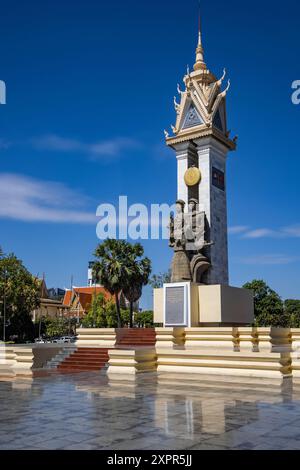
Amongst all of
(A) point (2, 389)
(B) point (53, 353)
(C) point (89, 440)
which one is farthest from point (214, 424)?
(B) point (53, 353)

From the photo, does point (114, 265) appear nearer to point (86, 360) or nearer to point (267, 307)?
point (86, 360)

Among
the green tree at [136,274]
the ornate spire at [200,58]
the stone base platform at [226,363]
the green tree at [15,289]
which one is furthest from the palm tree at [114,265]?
the stone base platform at [226,363]

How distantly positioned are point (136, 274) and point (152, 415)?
33.5m

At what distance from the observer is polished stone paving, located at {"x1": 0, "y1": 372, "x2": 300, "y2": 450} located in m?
7.00

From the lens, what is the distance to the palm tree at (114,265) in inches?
1660

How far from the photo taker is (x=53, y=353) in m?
21.1

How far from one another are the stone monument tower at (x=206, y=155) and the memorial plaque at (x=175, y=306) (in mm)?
3134

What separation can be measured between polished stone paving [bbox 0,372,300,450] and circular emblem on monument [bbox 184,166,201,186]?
56.9ft

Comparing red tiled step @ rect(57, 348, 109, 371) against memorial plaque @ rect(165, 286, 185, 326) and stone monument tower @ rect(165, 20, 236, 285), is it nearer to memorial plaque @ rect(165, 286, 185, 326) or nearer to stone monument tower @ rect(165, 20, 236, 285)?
memorial plaque @ rect(165, 286, 185, 326)

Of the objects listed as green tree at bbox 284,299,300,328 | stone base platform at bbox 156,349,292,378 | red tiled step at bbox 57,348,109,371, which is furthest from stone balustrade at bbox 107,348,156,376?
green tree at bbox 284,299,300,328

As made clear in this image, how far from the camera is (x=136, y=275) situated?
42469mm

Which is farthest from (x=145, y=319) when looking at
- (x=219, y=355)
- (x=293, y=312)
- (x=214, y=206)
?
(x=219, y=355)
